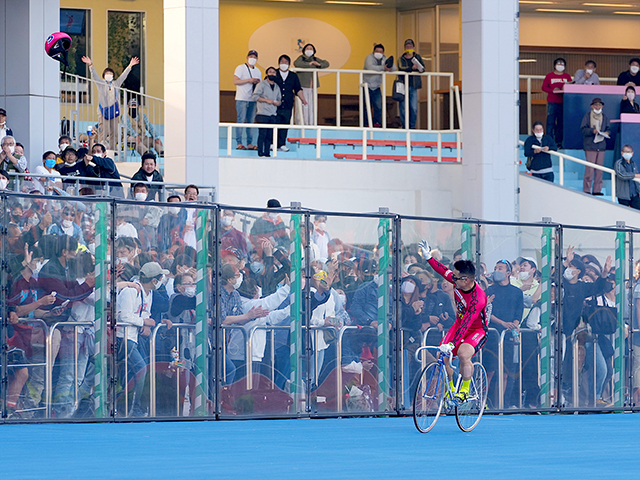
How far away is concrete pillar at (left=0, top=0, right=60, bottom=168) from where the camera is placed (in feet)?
69.2

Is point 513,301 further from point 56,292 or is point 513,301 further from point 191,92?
point 191,92

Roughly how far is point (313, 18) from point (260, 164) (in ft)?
36.0

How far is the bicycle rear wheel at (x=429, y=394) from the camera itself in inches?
497

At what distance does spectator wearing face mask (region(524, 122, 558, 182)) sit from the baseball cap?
14102 mm

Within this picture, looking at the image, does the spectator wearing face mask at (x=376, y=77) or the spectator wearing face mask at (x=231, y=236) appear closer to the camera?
the spectator wearing face mask at (x=231, y=236)

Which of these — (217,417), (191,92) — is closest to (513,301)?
(217,417)

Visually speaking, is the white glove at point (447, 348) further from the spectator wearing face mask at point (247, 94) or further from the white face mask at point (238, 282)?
the spectator wearing face mask at point (247, 94)

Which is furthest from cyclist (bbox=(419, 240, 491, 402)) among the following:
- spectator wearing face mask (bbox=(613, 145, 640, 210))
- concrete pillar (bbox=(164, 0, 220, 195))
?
spectator wearing face mask (bbox=(613, 145, 640, 210))

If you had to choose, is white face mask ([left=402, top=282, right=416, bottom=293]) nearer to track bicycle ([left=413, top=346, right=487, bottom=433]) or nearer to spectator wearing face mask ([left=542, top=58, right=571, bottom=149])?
track bicycle ([left=413, top=346, right=487, bottom=433])

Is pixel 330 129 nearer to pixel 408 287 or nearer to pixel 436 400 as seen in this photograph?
pixel 408 287

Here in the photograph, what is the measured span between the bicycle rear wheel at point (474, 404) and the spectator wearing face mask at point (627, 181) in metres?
12.8

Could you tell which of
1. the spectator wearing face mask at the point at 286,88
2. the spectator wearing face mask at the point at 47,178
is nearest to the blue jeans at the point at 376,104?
the spectator wearing face mask at the point at 286,88

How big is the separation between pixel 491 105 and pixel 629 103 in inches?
183

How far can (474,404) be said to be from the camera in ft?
43.2
